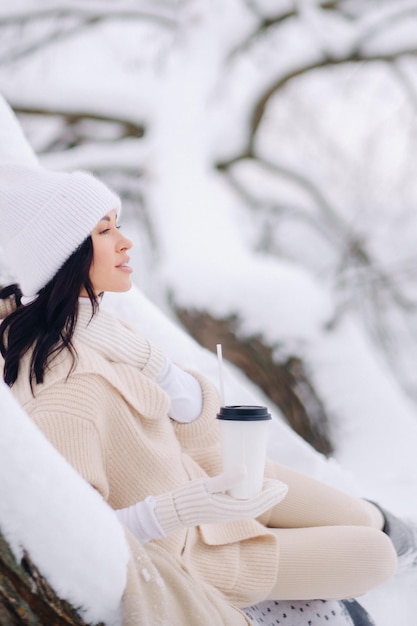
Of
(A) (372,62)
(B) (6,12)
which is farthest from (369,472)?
(B) (6,12)

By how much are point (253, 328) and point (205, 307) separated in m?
0.23

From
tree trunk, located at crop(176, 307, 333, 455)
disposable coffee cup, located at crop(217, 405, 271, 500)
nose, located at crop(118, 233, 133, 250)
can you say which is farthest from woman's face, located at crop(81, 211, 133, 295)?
tree trunk, located at crop(176, 307, 333, 455)

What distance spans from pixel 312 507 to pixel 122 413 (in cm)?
56

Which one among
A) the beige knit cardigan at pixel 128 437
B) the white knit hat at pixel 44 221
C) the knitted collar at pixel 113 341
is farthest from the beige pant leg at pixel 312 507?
the white knit hat at pixel 44 221

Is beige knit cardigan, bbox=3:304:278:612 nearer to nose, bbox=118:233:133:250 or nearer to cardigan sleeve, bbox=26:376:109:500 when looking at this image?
cardigan sleeve, bbox=26:376:109:500

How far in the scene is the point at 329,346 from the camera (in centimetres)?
287

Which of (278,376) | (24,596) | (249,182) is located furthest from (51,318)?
(249,182)

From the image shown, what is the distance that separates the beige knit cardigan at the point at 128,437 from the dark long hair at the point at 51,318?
0.07 ft

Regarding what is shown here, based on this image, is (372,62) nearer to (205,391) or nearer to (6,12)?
(6,12)

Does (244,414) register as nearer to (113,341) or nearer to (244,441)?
(244,441)

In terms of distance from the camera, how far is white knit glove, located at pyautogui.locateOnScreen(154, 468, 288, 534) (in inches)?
41.3

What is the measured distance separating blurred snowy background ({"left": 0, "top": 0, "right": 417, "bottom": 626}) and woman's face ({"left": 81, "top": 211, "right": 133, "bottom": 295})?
580 mm

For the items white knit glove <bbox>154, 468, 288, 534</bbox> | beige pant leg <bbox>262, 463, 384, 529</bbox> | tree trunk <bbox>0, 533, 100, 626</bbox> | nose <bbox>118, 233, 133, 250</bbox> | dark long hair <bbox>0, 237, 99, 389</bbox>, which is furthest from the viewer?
beige pant leg <bbox>262, 463, 384, 529</bbox>

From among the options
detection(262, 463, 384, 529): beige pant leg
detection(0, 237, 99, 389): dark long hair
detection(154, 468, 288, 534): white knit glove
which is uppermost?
detection(0, 237, 99, 389): dark long hair
